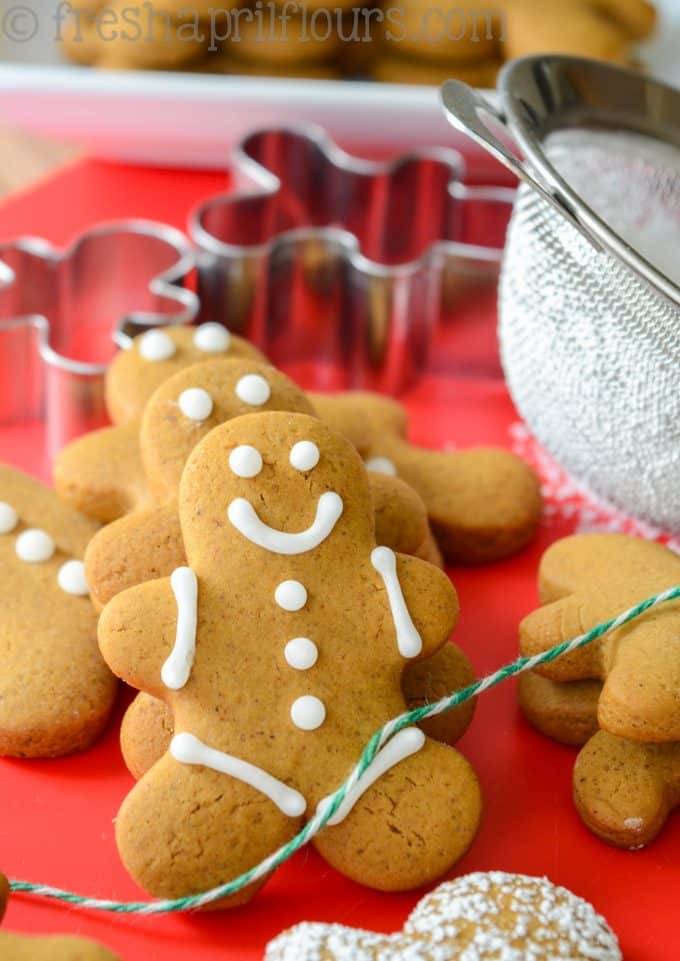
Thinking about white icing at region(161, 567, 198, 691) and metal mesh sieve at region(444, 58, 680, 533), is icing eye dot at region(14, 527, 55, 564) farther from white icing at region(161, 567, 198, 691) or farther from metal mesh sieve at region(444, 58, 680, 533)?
metal mesh sieve at region(444, 58, 680, 533)

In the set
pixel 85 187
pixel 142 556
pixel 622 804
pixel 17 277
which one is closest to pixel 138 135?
pixel 85 187

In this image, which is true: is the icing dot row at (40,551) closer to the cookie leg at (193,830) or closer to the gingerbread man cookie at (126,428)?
the gingerbread man cookie at (126,428)

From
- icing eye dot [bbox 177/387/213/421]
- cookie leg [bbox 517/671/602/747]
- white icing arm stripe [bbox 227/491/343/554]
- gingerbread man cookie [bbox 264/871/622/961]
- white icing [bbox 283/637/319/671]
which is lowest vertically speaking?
cookie leg [bbox 517/671/602/747]

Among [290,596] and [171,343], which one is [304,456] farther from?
[171,343]

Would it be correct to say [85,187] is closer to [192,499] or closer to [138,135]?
[138,135]

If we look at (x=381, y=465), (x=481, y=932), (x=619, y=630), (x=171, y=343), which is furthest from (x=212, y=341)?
(x=481, y=932)

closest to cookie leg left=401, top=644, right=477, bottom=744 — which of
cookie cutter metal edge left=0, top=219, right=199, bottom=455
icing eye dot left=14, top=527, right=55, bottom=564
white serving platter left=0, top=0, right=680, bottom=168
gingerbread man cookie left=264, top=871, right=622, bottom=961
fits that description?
gingerbread man cookie left=264, top=871, right=622, bottom=961
